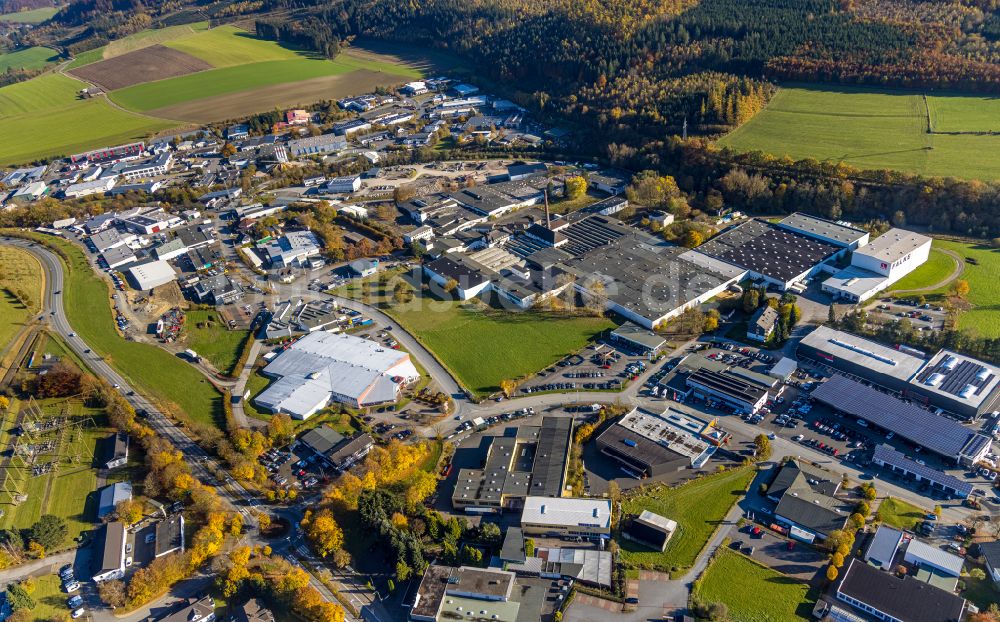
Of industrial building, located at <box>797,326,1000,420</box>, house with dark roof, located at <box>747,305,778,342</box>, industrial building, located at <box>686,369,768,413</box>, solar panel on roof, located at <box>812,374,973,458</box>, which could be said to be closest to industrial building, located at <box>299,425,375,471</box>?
industrial building, located at <box>686,369,768,413</box>

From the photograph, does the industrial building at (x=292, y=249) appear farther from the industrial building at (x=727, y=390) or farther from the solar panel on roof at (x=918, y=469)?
the solar panel on roof at (x=918, y=469)

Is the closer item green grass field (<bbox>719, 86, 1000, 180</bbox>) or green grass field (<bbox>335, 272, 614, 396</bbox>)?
green grass field (<bbox>335, 272, 614, 396</bbox>)

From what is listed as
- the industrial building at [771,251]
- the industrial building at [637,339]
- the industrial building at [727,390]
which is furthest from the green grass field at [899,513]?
the industrial building at [771,251]

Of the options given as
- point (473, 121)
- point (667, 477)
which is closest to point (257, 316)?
point (667, 477)

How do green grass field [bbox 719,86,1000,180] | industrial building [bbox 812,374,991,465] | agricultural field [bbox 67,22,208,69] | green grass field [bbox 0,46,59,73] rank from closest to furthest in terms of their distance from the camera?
industrial building [bbox 812,374,991,465], green grass field [bbox 719,86,1000,180], agricultural field [bbox 67,22,208,69], green grass field [bbox 0,46,59,73]

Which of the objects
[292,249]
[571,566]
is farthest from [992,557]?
[292,249]

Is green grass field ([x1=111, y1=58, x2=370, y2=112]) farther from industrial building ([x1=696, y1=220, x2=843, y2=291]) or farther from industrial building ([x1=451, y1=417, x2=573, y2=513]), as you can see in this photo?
industrial building ([x1=451, y1=417, x2=573, y2=513])
